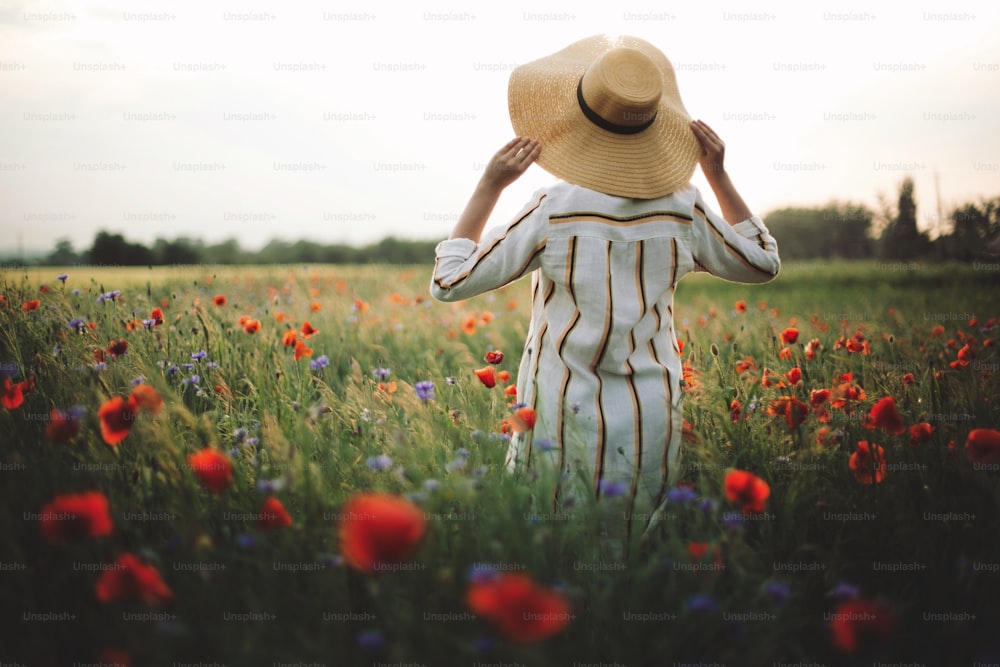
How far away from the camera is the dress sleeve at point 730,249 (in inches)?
73.2

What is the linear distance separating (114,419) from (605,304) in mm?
1336

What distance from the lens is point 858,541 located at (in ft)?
5.82

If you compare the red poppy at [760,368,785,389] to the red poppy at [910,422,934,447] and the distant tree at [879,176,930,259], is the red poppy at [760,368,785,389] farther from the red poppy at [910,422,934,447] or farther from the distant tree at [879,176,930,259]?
the distant tree at [879,176,930,259]

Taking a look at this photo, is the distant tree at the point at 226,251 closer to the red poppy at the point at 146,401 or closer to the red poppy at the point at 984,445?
the red poppy at the point at 146,401

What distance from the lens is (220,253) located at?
12.3 m

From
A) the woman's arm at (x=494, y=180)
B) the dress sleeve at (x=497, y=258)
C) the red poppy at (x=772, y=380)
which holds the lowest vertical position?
the red poppy at (x=772, y=380)

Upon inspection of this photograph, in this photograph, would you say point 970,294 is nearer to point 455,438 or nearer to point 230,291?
point 455,438

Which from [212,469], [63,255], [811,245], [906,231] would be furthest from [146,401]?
[811,245]

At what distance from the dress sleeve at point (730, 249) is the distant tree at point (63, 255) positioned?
4.09 meters

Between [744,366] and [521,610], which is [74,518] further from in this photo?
[744,366]

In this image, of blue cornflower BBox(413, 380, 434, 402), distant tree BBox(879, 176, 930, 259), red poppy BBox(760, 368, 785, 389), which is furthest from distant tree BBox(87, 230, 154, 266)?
distant tree BBox(879, 176, 930, 259)

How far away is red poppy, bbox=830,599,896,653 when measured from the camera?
95cm

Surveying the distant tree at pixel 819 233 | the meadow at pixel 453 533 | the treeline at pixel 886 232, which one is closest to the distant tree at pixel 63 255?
the meadow at pixel 453 533

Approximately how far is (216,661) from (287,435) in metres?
1.14
